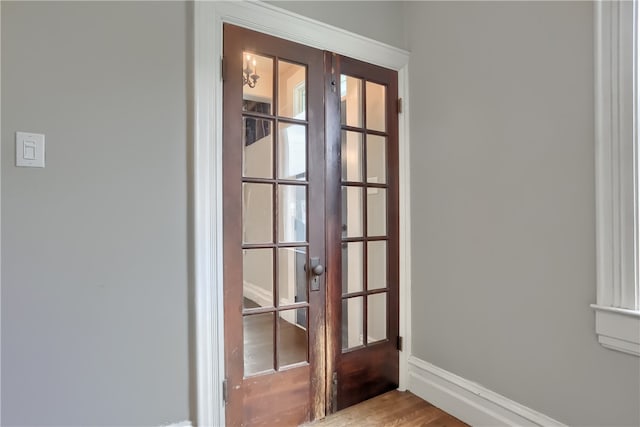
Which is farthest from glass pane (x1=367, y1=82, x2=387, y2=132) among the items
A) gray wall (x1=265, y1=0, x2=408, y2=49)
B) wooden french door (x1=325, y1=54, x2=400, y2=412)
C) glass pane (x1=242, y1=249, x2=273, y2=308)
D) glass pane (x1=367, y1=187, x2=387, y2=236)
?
glass pane (x1=242, y1=249, x2=273, y2=308)

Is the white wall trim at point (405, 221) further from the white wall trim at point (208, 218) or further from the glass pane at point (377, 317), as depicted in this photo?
the white wall trim at point (208, 218)

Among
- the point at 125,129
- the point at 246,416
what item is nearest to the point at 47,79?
the point at 125,129

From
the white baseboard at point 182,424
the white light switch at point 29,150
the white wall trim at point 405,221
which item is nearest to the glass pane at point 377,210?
the white wall trim at point 405,221

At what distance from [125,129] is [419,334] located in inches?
78.9

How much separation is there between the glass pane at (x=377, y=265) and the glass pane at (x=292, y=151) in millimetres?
666

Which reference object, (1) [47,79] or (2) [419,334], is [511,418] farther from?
(1) [47,79]

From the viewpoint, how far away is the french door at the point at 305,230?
1718mm

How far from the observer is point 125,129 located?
148 cm

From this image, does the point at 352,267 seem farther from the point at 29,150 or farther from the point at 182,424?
the point at 29,150

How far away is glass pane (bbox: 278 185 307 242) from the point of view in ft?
6.07

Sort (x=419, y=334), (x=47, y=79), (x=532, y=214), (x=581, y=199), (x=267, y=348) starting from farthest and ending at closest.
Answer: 1. (x=419, y=334)
2. (x=267, y=348)
3. (x=532, y=214)
4. (x=581, y=199)
5. (x=47, y=79)

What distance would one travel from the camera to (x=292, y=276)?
189cm

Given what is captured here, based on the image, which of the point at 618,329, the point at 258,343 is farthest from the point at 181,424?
the point at 618,329

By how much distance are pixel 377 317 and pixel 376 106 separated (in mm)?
1358
